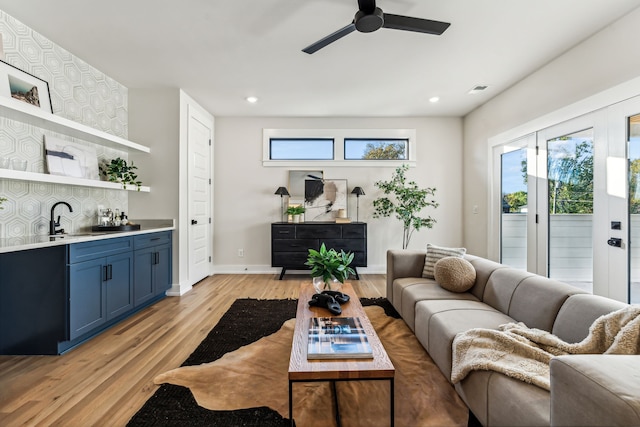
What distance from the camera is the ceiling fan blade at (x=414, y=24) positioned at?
6.54ft

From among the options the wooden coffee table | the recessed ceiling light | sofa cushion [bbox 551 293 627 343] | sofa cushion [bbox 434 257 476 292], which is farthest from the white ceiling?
the wooden coffee table

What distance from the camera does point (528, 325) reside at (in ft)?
5.79

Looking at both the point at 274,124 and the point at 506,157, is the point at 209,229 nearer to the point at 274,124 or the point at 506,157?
the point at 274,124

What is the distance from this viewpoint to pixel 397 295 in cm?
287

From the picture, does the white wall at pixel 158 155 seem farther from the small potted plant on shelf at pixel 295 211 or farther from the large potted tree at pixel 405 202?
the large potted tree at pixel 405 202

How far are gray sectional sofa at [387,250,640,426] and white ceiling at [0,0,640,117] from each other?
6.88 ft

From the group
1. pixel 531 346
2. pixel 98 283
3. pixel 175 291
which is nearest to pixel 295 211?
pixel 175 291

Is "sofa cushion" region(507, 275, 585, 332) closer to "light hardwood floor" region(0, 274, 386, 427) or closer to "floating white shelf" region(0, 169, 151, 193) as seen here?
"light hardwood floor" region(0, 274, 386, 427)

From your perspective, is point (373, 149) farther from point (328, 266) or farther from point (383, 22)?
point (328, 266)

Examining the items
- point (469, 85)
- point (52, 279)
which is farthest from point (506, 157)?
point (52, 279)

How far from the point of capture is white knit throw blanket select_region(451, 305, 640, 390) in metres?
1.14

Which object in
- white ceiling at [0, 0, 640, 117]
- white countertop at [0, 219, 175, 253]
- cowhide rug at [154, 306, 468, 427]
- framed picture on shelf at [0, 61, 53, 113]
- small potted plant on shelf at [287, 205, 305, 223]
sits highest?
white ceiling at [0, 0, 640, 117]

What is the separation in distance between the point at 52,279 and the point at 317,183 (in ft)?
11.6

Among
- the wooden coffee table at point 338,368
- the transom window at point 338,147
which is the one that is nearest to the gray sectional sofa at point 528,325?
the wooden coffee table at point 338,368
